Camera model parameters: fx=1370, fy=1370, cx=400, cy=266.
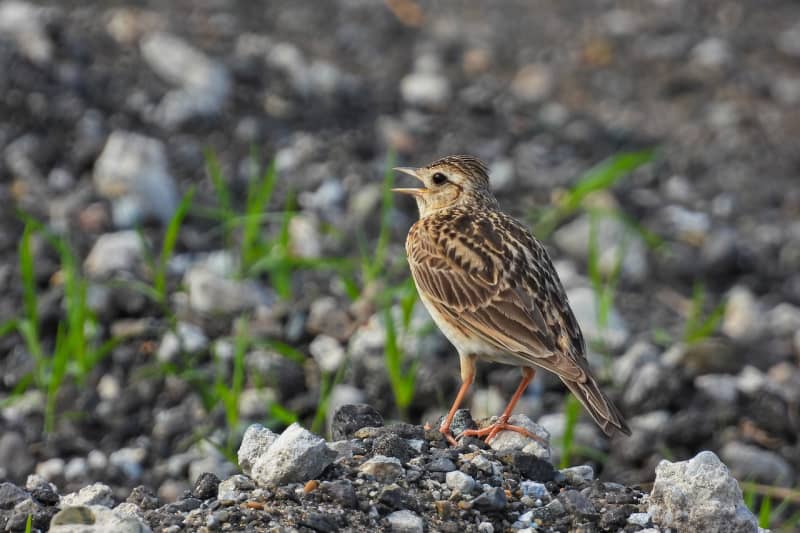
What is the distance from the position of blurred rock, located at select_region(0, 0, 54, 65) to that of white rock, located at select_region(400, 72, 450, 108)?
3.04 m

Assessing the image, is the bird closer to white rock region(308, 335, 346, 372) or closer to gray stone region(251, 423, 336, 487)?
gray stone region(251, 423, 336, 487)

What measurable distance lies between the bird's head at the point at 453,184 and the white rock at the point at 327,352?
1258 mm

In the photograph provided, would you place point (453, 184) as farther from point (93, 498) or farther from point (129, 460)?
point (93, 498)

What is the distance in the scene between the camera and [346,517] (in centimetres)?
465

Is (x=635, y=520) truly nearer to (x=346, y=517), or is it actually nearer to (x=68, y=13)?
(x=346, y=517)

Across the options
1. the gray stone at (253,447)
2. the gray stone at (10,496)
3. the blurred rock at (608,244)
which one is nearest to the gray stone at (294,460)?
the gray stone at (253,447)

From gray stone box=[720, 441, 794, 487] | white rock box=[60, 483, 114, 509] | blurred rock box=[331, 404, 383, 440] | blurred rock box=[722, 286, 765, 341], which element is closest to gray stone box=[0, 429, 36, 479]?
white rock box=[60, 483, 114, 509]

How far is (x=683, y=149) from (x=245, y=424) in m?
6.18

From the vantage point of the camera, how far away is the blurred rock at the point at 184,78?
10.6 m

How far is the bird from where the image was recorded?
18.8 feet

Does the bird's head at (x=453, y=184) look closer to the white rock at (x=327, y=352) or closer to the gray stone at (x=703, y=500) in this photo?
the white rock at (x=327, y=352)

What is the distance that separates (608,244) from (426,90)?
275 centimetres

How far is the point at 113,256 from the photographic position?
873cm

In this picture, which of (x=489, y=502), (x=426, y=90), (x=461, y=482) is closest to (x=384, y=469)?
(x=461, y=482)
